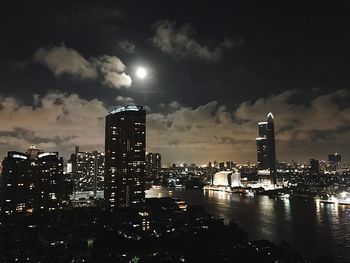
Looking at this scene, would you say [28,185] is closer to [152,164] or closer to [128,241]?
[128,241]

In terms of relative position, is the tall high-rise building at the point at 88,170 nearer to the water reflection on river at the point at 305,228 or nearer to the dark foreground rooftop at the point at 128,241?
Answer: the water reflection on river at the point at 305,228

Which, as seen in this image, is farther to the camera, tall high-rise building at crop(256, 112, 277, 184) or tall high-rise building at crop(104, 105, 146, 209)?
tall high-rise building at crop(256, 112, 277, 184)

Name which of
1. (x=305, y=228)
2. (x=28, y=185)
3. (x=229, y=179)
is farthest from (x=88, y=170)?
(x=305, y=228)

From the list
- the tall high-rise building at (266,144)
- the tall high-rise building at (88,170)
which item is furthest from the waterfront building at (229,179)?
the tall high-rise building at (88,170)

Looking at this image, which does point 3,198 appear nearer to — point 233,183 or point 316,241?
point 316,241

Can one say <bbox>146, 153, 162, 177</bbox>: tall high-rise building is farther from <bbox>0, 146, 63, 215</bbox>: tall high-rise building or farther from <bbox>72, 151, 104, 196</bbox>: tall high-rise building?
<bbox>0, 146, 63, 215</bbox>: tall high-rise building

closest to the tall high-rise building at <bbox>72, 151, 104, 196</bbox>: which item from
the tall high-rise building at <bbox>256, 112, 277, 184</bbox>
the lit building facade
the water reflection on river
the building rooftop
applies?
the lit building facade
